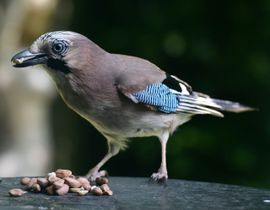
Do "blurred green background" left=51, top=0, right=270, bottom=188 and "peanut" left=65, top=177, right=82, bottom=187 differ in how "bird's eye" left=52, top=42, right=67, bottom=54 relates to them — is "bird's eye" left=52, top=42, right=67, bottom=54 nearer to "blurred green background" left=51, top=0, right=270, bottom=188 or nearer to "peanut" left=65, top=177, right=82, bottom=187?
"peanut" left=65, top=177, right=82, bottom=187

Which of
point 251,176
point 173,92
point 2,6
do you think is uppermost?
point 2,6

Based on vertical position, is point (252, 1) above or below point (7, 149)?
above

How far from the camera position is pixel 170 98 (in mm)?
5555

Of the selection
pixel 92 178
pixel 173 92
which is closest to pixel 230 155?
pixel 173 92

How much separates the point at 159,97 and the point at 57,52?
750 millimetres

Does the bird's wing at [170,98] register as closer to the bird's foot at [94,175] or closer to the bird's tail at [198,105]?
the bird's tail at [198,105]

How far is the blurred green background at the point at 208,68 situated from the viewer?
932 cm

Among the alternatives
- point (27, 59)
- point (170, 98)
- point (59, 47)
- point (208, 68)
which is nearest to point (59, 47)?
point (59, 47)

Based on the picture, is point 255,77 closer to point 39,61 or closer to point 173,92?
point 173,92

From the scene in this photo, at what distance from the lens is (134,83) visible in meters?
5.30

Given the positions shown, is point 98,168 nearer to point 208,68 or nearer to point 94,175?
point 94,175

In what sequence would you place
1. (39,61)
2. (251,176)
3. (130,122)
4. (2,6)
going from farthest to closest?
(251,176)
(2,6)
(130,122)
(39,61)

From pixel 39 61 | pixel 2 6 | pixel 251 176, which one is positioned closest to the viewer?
pixel 39 61

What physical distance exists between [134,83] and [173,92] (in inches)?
15.6
